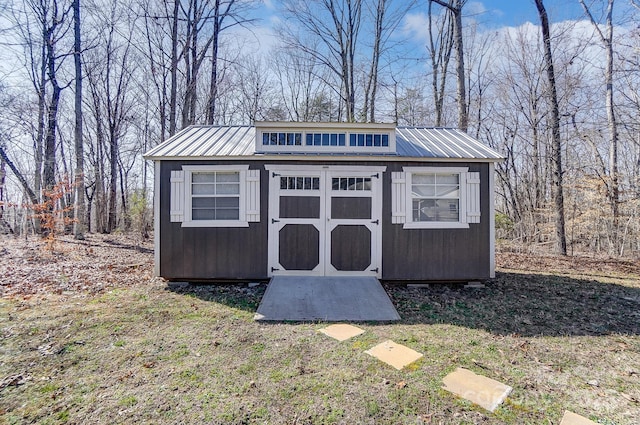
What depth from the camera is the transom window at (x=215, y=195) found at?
552 centimetres

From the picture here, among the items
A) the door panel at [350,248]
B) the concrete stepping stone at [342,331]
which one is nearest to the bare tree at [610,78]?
the door panel at [350,248]

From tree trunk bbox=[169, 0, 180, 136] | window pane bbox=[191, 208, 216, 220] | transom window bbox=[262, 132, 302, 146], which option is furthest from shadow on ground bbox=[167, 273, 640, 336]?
tree trunk bbox=[169, 0, 180, 136]

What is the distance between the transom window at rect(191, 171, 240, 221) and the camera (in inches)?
217

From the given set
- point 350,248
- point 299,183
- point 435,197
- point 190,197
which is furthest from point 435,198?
point 190,197

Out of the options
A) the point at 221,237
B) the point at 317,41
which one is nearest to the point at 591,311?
the point at 221,237

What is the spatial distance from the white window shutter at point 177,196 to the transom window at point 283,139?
169 cm

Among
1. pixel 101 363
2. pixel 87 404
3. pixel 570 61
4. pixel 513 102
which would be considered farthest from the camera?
pixel 513 102

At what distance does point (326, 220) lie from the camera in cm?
558

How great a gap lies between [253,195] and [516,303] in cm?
485

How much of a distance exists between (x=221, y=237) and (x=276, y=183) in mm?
1434

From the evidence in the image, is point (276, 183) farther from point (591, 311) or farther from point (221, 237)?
point (591, 311)

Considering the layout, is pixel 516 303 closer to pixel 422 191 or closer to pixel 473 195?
pixel 473 195

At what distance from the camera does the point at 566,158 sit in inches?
465

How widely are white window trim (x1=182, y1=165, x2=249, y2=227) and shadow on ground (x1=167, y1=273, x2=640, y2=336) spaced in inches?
46.6
